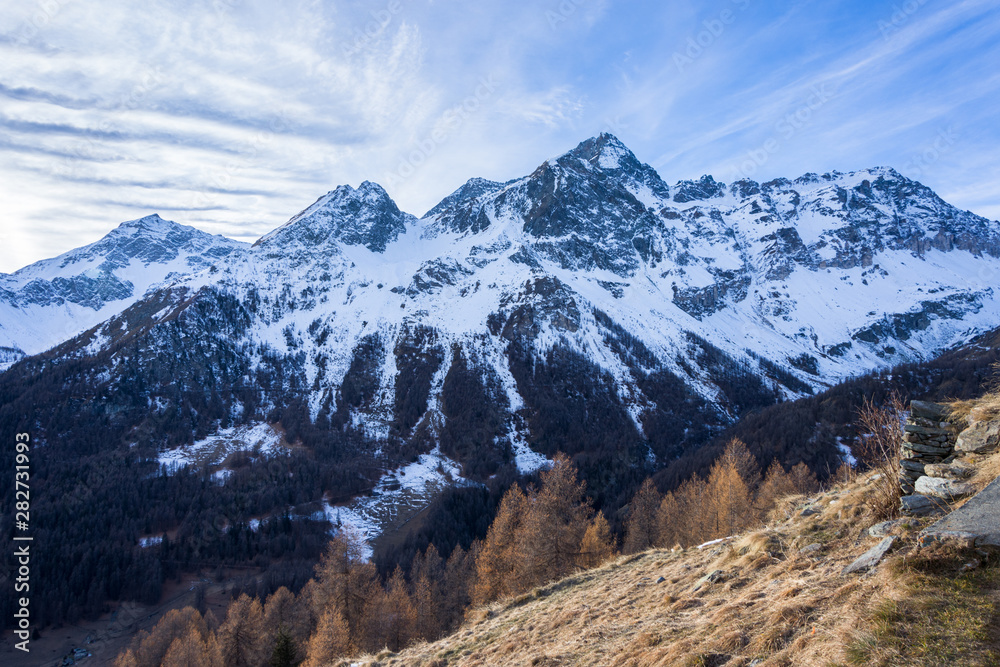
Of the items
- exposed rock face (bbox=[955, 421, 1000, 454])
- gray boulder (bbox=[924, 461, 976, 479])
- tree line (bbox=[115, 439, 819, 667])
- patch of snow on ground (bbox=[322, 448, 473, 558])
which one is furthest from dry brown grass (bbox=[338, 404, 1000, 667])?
patch of snow on ground (bbox=[322, 448, 473, 558])

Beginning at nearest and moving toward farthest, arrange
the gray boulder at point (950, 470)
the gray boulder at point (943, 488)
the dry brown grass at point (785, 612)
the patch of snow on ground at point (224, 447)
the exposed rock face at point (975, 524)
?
the dry brown grass at point (785, 612) → the exposed rock face at point (975, 524) → the gray boulder at point (943, 488) → the gray boulder at point (950, 470) → the patch of snow on ground at point (224, 447)

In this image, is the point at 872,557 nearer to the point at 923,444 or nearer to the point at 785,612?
the point at 785,612

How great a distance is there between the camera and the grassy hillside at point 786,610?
660cm

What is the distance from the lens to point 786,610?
28.3 feet

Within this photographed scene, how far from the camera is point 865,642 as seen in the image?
658cm

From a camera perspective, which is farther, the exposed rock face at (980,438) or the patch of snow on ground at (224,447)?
the patch of snow on ground at (224,447)

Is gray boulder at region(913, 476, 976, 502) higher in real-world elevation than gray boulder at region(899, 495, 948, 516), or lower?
higher

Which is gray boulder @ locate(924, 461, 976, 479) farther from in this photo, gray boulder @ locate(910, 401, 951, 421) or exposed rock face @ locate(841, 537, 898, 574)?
exposed rock face @ locate(841, 537, 898, 574)

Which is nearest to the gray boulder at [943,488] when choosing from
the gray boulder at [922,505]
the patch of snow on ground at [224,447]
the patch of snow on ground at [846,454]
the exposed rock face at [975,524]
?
the gray boulder at [922,505]

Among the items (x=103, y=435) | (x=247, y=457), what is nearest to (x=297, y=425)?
(x=247, y=457)

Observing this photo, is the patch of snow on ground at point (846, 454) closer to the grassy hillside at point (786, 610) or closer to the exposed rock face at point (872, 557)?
the grassy hillside at point (786, 610)

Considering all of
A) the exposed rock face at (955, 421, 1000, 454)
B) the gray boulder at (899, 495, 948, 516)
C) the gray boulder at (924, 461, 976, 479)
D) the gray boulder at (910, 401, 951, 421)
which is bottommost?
the gray boulder at (899, 495, 948, 516)

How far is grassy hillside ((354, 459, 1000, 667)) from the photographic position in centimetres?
660

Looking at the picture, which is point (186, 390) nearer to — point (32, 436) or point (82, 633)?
point (32, 436)
